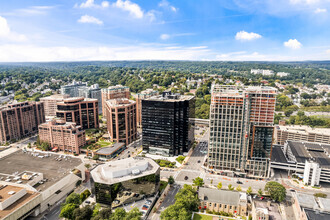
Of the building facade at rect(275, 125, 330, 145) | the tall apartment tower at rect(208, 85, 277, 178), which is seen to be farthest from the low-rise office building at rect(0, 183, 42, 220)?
the building facade at rect(275, 125, 330, 145)

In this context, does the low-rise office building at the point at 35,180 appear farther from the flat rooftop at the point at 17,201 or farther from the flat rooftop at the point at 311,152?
the flat rooftop at the point at 311,152

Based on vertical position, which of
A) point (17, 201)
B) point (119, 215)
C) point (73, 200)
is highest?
point (17, 201)

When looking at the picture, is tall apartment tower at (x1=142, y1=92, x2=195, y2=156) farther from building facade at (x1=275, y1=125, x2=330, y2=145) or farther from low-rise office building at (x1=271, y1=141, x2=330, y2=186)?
building facade at (x1=275, y1=125, x2=330, y2=145)

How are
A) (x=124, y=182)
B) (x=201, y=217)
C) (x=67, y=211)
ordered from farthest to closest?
(x=124, y=182), (x=201, y=217), (x=67, y=211)

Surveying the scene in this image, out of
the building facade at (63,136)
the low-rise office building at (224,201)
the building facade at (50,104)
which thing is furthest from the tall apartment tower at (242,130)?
the building facade at (50,104)

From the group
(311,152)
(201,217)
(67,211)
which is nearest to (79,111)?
(67,211)

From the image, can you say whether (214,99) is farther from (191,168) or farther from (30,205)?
(30,205)

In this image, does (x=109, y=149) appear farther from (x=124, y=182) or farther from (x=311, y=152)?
(x=311, y=152)

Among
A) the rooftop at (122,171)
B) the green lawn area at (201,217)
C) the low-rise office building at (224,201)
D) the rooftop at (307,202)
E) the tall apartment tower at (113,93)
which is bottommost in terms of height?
the green lawn area at (201,217)
